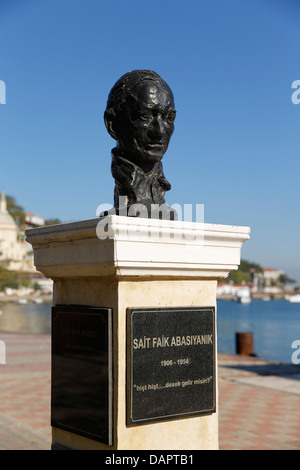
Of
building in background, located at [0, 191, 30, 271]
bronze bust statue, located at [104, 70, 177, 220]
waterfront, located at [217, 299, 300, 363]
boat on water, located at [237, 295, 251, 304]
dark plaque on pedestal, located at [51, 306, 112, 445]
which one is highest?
building in background, located at [0, 191, 30, 271]

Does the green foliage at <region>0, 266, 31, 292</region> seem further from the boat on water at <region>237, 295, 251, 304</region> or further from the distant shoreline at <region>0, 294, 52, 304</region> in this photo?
the boat on water at <region>237, 295, 251, 304</region>

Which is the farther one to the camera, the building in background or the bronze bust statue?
the building in background

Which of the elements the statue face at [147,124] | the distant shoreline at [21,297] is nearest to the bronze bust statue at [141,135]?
the statue face at [147,124]

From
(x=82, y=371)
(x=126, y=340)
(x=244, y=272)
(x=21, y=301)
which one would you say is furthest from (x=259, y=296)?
(x=126, y=340)

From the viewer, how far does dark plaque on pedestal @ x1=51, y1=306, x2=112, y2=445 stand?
304 cm

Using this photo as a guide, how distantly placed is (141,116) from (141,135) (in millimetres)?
113

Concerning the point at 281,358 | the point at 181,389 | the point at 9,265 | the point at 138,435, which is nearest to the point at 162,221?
the point at 181,389

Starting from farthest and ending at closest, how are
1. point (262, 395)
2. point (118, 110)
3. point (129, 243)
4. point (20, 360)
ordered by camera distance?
1. point (20, 360)
2. point (262, 395)
3. point (118, 110)
4. point (129, 243)

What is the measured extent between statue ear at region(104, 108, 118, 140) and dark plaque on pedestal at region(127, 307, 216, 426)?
1188 mm

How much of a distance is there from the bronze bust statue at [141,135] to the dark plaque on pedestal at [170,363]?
63cm

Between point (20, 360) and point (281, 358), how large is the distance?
13966 mm

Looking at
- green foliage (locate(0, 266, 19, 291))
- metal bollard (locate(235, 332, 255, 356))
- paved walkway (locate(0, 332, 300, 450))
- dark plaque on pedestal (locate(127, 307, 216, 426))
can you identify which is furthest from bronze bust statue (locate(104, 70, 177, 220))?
green foliage (locate(0, 266, 19, 291))

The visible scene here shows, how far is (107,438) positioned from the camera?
3.02 metres

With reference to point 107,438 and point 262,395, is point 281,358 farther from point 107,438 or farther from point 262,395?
point 107,438
